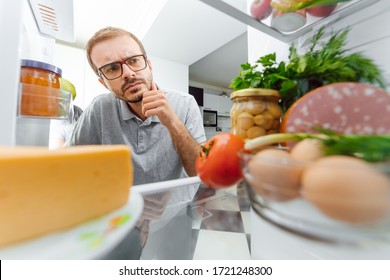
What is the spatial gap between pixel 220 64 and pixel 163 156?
7.40ft

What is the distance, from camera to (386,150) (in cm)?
19

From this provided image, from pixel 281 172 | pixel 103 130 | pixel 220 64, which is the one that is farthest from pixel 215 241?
pixel 220 64

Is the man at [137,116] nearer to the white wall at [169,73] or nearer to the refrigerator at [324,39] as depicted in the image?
the refrigerator at [324,39]

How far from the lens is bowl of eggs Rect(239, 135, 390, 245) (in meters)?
0.17

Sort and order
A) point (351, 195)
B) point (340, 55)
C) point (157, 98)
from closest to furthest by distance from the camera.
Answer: point (351, 195), point (340, 55), point (157, 98)

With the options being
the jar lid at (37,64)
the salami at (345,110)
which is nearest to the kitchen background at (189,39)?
the salami at (345,110)

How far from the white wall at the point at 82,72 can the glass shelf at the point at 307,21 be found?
82.1 inches

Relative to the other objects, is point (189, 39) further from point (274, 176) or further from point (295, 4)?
point (274, 176)

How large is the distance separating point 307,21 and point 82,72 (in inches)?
98.2

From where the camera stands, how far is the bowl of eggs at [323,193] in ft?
0.56

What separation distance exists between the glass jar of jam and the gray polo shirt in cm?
41

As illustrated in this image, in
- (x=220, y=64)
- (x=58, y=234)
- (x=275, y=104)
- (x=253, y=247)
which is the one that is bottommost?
(x=253, y=247)

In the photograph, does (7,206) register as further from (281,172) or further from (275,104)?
(275,104)

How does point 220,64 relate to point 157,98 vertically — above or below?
above
